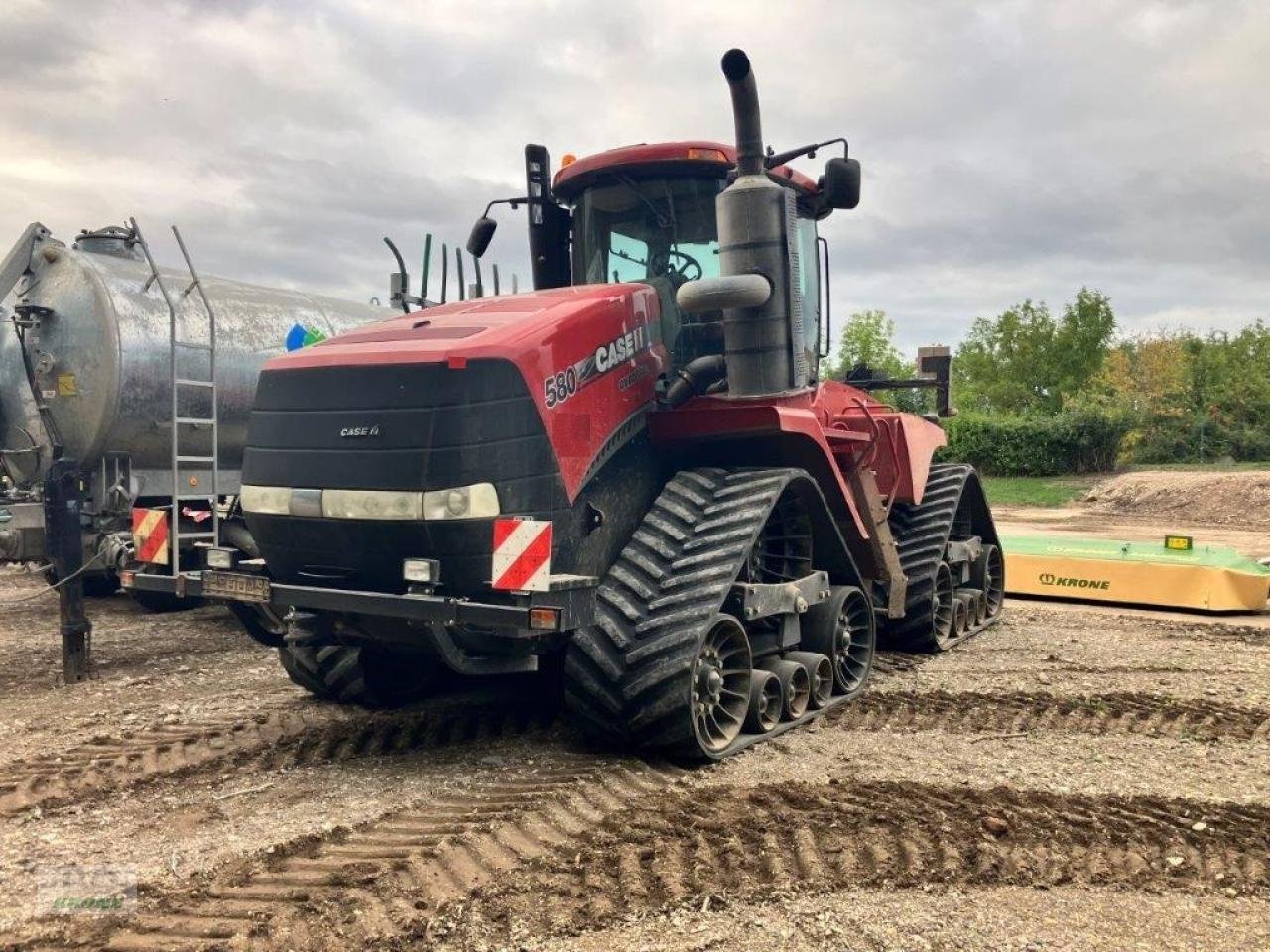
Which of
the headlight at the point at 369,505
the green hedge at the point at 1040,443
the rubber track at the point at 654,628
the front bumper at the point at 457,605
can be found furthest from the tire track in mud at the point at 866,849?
the green hedge at the point at 1040,443

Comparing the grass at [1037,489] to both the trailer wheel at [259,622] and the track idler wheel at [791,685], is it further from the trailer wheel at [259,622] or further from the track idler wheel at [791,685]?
the track idler wheel at [791,685]

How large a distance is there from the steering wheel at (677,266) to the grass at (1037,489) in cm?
2303

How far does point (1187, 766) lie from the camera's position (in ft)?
18.0

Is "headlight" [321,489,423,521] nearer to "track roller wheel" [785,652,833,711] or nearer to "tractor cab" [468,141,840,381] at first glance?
"tractor cab" [468,141,840,381]

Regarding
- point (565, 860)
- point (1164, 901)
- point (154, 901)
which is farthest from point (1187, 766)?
point (154, 901)

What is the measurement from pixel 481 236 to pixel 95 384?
128 inches

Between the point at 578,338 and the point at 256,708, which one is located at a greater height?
the point at 578,338

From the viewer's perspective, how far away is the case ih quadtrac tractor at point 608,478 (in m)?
4.87

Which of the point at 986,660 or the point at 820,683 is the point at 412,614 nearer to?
A: the point at 820,683

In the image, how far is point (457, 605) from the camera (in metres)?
4.71

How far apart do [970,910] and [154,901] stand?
2706 mm

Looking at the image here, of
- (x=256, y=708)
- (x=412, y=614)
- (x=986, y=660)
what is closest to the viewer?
(x=412, y=614)

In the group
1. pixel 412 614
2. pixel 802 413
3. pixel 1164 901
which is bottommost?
pixel 1164 901

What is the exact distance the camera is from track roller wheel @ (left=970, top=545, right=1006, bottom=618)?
9750 millimetres
